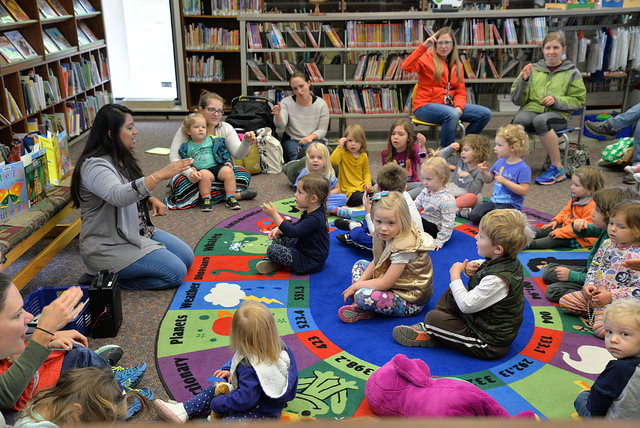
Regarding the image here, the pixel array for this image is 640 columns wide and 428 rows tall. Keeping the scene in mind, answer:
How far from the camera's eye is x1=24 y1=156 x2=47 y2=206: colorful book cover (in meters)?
3.64

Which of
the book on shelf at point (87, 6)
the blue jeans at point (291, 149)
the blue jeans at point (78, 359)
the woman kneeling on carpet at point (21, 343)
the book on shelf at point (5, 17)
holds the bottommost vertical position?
the blue jeans at point (78, 359)

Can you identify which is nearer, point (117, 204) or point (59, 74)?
point (117, 204)

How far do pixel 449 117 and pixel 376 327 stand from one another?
3484mm

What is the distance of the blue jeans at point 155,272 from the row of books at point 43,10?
338 cm

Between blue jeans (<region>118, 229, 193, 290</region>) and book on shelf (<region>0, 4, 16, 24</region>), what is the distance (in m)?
3.36

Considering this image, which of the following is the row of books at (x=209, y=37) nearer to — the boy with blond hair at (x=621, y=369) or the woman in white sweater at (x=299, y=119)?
the woman in white sweater at (x=299, y=119)

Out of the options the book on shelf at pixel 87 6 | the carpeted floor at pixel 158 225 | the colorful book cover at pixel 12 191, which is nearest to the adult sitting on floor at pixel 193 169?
the carpeted floor at pixel 158 225

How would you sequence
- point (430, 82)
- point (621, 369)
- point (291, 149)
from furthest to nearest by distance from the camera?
point (430, 82), point (291, 149), point (621, 369)

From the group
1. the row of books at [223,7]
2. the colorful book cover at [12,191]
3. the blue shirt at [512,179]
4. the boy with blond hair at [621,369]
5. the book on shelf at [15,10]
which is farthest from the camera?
the row of books at [223,7]

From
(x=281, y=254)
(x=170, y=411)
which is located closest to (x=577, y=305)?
(x=281, y=254)

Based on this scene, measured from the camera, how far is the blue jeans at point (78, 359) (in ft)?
7.75

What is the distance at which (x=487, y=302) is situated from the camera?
8.96ft

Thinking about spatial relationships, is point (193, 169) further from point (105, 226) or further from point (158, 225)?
point (105, 226)

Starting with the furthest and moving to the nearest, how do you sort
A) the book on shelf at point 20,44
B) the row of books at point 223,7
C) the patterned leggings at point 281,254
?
1. the row of books at point 223,7
2. the book on shelf at point 20,44
3. the patterned leggings at point 281,254
